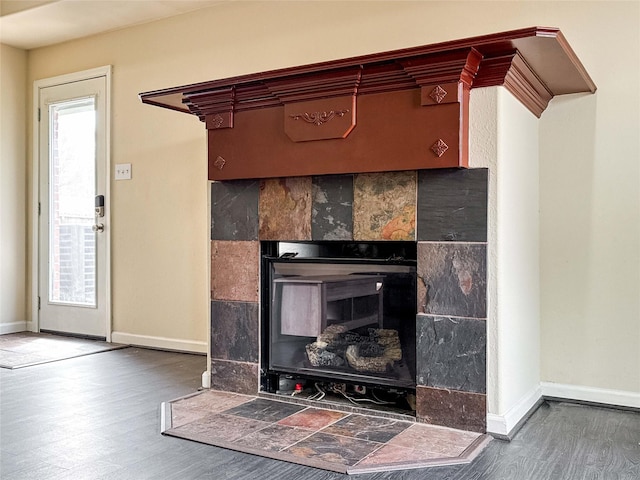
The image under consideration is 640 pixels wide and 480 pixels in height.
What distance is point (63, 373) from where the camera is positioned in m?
3.66

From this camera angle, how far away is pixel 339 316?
297 centimetres

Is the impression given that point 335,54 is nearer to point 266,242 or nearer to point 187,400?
point 266,242

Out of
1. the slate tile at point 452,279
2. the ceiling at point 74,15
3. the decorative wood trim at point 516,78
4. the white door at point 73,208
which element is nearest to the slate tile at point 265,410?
the slate tile at point 452,279

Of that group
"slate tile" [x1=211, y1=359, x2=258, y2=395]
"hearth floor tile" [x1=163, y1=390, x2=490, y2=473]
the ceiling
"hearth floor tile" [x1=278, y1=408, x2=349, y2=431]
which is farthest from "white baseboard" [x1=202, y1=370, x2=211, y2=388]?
the ceiling

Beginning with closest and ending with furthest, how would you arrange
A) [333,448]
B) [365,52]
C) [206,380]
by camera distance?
[333,448] < [206,380] < [365,52]

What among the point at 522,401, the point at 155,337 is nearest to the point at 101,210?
the point at 155,337

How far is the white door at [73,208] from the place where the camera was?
4.77 meters

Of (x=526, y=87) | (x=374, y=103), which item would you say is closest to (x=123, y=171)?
(x=374, y=103)

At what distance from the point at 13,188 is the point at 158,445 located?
3625 mm

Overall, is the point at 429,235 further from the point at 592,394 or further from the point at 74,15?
the point at 74,15

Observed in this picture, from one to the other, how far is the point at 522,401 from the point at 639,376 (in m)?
0.61

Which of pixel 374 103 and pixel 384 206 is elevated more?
pixel 374 103

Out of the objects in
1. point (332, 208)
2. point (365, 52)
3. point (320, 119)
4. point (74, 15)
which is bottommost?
point (332, 208)

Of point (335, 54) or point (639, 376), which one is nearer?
point (639, 376)
